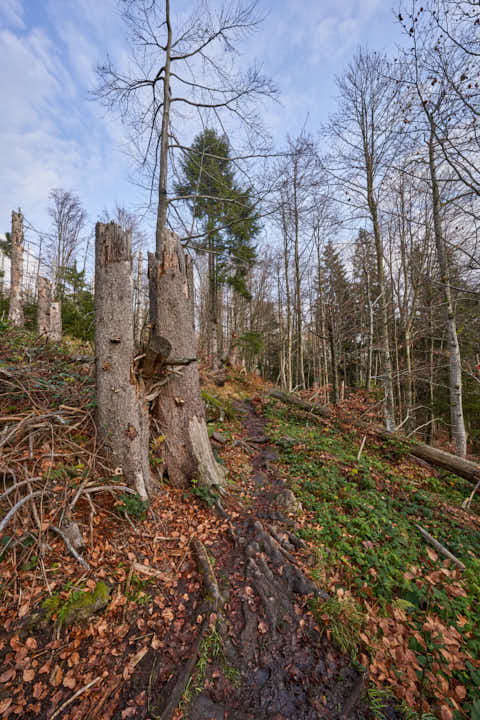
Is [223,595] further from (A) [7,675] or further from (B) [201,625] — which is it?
(A) [7,675]

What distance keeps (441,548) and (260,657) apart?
9.29 feet

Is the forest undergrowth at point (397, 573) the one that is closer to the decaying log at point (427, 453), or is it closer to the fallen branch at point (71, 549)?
the decaying log at point (427, 453)

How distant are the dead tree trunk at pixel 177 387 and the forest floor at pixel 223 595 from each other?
0.93 ft

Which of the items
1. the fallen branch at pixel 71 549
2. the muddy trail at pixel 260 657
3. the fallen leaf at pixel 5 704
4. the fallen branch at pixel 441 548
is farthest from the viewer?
the fallen branch at pixel 441 548

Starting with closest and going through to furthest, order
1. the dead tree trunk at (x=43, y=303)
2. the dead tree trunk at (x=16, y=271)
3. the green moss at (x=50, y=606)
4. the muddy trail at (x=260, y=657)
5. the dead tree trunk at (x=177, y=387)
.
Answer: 1. the muddy trail at (x=260, y=657)
2. the green moss at (x=50, y=606)
3. the dead tree trunk at (x=177, y=387)
4. the dead tree trunk at (x=43, y=303)
5. the dead tree trunk at (x=16, y=271)

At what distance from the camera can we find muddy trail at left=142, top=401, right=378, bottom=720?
1.83 metres

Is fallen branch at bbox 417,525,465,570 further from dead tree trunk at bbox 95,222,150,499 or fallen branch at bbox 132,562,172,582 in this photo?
dead tree trunk at bbox 95,222,150,499

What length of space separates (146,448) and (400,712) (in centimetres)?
322

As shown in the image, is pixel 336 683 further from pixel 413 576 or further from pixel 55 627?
pixel 55 627

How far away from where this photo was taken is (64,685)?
1.72 meters

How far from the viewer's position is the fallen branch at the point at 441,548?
314 centimetres

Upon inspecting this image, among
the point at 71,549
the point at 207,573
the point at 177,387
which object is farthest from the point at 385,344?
the point at 71,549

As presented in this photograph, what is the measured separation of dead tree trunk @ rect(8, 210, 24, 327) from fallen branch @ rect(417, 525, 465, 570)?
42.8ft

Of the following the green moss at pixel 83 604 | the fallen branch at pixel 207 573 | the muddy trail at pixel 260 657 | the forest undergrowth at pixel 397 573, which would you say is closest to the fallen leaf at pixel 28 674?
the green moss at pixel 83 604
